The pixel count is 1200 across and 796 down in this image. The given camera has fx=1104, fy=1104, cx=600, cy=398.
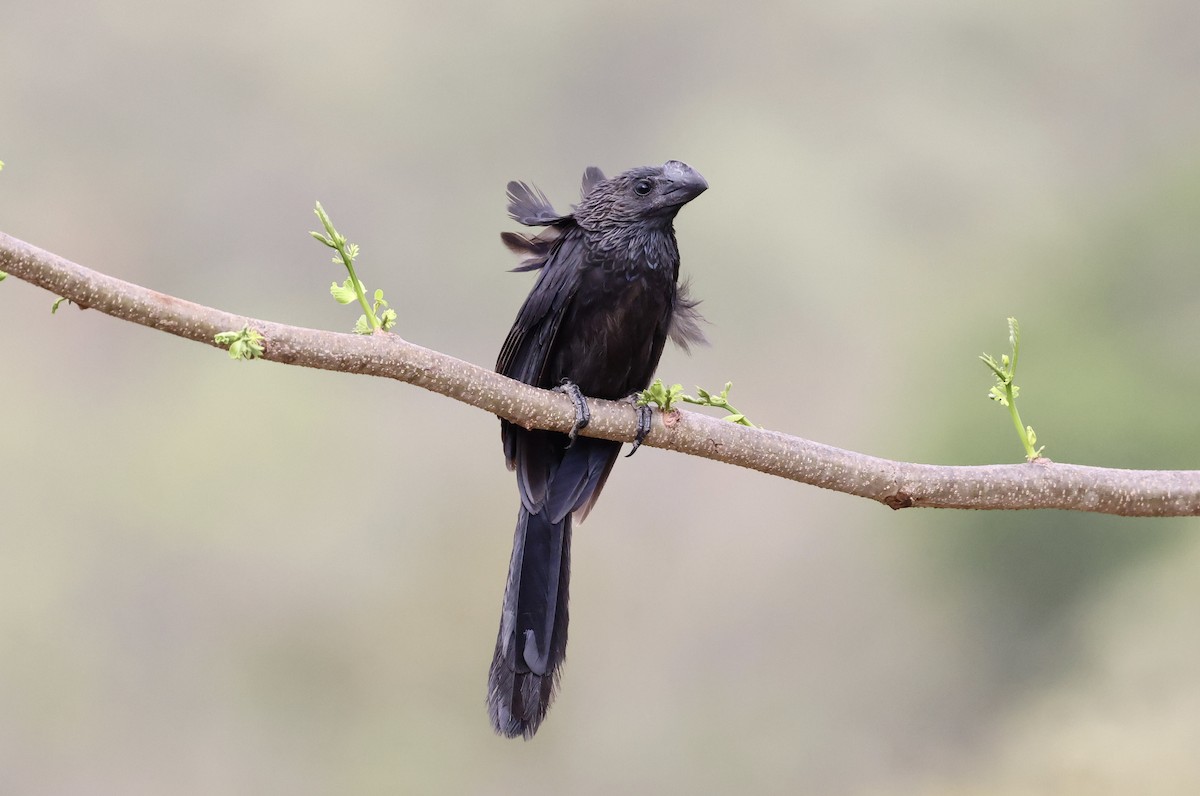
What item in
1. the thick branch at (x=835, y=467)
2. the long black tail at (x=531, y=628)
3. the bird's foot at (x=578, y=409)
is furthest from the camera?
the long black tail at (x=531, y=628)

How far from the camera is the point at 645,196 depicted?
2143mm

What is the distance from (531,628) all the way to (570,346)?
0.54m

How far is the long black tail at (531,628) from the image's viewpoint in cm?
204

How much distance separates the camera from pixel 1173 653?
12.1 feet

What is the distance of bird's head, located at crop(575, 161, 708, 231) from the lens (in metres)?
2.12

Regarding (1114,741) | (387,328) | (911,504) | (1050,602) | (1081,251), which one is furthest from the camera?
(1081,251)

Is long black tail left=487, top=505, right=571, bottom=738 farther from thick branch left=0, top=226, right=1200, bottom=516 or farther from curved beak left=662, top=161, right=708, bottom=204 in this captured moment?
curved beak left=662, top=161, right=708, bottom=204

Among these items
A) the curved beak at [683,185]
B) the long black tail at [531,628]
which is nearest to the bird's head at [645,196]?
→ the curved beak at [683,185]

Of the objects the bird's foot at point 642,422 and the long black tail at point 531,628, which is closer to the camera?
the bird's foot at point 642,422

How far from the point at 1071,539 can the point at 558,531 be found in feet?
8.15

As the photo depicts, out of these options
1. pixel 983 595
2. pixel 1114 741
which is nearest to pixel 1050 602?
pixel 983 595

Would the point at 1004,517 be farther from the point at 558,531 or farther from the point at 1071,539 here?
the point at 558,531

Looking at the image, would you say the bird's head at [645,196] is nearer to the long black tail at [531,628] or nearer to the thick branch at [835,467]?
the thick branch at [835,467]

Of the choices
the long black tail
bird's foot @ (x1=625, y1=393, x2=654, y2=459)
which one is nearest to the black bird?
the long black tail
